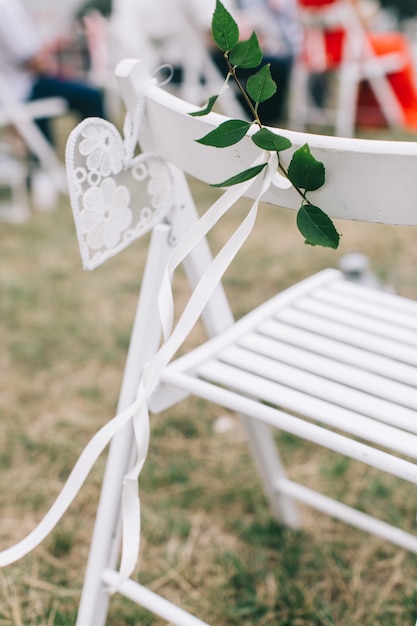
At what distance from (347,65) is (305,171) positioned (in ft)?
14.8

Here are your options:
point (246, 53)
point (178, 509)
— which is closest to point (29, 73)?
point (178, 509)

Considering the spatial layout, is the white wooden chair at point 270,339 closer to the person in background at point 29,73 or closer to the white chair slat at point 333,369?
the white chair slat at point 333,369

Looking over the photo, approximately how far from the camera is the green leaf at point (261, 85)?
74 centimetres

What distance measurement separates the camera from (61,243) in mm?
3238

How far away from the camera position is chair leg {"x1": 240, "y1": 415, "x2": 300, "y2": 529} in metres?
1.39

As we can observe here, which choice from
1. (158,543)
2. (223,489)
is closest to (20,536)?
(158,543)

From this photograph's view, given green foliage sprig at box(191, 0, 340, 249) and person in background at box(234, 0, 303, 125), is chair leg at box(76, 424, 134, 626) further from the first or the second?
person in background at box(234, 0, 303, 125)

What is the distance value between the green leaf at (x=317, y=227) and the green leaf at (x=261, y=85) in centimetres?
13

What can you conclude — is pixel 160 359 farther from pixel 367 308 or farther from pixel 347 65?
pixel 347 65

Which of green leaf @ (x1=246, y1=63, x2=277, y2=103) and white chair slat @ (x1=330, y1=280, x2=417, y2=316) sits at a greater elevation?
green leaf @ (x1=246, y1=63, x2=277, y2=103)

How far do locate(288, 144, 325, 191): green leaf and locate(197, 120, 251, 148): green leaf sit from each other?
0.23ft

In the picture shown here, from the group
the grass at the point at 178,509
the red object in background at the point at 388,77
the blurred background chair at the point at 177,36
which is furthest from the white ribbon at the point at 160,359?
the red object in background at the point at 388,77

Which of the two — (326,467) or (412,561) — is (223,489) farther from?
(412,561)

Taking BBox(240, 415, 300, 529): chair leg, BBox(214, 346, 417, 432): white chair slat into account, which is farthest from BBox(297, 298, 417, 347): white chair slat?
BBox(240, 415, 300, 529): chair leg
